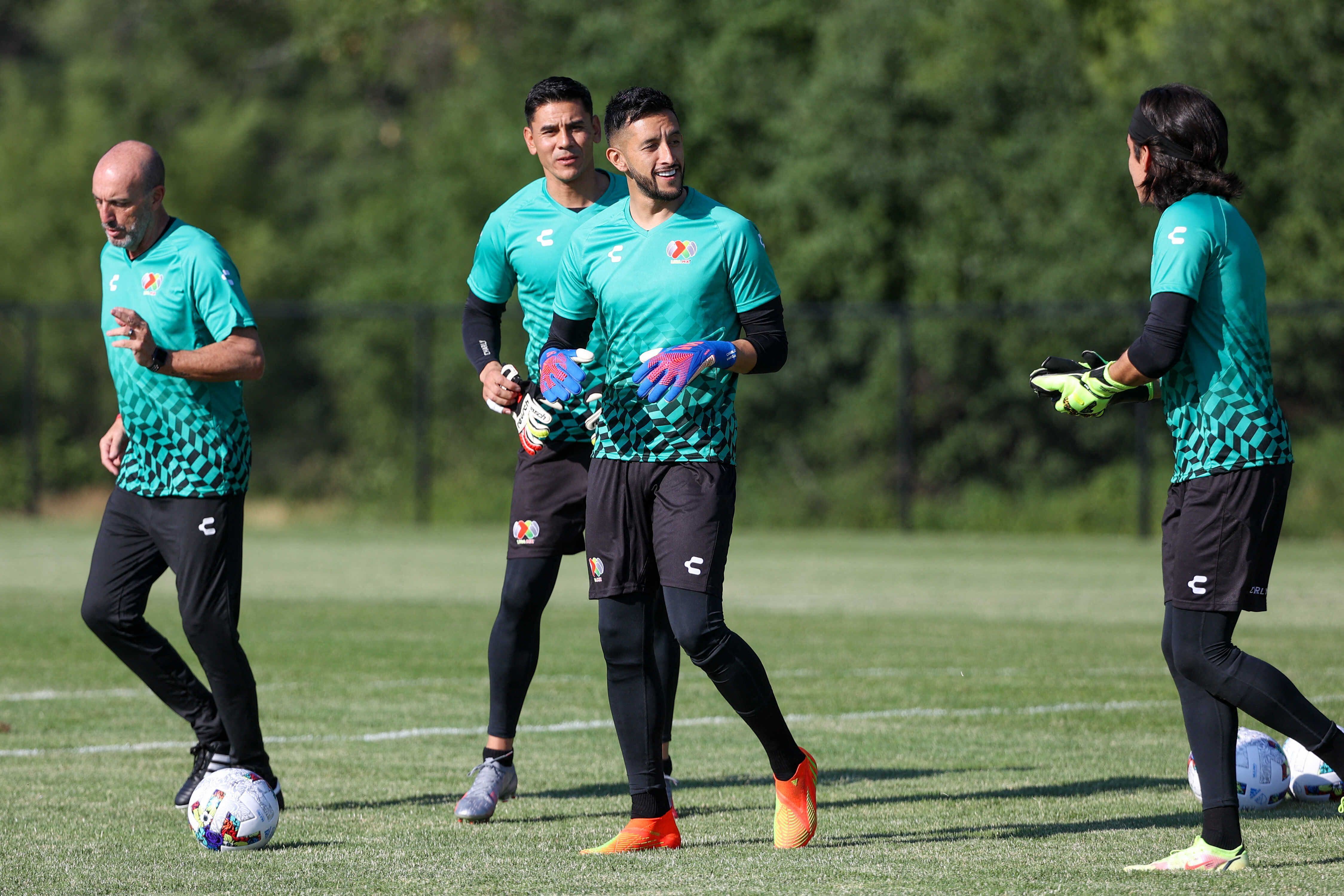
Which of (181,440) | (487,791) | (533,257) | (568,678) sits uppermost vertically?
(533,257)

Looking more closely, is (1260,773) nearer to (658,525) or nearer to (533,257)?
(658,525)

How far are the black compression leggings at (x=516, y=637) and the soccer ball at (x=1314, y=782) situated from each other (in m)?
2.17

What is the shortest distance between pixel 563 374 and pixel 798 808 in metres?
1.49

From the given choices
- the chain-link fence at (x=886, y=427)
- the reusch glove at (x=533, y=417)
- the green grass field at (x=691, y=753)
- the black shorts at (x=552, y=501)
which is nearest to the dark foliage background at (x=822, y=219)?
the chain-link fence at (x=886, y=427)

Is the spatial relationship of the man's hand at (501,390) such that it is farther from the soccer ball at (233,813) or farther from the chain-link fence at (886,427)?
the chain-link fence at (886,427)

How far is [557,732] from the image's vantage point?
328 inches

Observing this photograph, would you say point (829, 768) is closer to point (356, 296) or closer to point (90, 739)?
point (90, 739)

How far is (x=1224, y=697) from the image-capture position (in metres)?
5.29

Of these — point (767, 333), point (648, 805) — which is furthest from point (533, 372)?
point (648, 805)

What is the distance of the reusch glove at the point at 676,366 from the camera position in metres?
5.43

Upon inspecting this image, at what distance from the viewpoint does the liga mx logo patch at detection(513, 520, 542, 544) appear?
6770 millimetres

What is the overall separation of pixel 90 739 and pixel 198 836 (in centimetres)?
248

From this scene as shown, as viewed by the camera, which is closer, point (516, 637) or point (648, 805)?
point (648, 805)

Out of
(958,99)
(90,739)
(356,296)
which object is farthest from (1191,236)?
(356,296)
